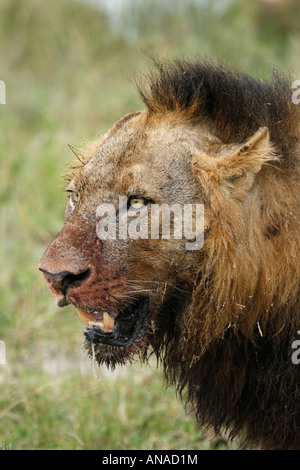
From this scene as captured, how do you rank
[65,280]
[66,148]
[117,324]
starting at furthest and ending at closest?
[66,148] → [117,324] → [65,280]

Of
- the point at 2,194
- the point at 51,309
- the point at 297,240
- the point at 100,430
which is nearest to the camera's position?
the point at 297,240

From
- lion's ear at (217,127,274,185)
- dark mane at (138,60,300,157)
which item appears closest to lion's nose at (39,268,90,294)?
lion's ear at (217,127,274,185)

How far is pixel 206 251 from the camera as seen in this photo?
2.68 meters

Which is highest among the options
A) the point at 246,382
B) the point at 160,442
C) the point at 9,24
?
the point at 9,24

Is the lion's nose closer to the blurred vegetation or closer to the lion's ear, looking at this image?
the lion's ear

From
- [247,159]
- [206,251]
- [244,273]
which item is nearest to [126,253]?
[206,251]

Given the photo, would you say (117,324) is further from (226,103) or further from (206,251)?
(226,103)

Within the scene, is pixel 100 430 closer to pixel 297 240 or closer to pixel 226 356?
pixel 226 356

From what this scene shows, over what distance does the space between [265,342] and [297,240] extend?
47cm

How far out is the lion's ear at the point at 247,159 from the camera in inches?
102

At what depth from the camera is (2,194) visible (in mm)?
6898

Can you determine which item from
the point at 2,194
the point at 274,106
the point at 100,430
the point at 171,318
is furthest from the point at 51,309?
the point at 274,106

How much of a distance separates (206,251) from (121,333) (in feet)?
1.63

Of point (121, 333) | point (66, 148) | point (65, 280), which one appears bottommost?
point (121, 333)
